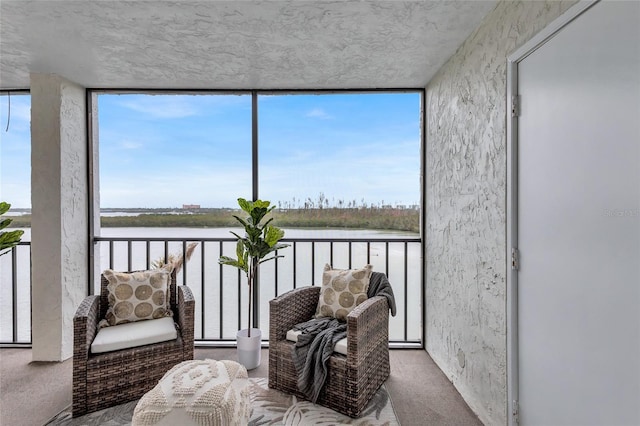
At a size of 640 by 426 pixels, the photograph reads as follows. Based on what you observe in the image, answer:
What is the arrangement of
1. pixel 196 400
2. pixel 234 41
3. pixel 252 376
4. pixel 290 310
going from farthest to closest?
1. pixel 252 376
2. pixel 290 310
3. pixel 234 41
4. pixel 196 400

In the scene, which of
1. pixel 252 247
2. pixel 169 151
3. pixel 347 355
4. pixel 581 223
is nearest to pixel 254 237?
pixel 252 247

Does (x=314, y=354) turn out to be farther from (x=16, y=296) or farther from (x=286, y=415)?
(x=16, y=296)

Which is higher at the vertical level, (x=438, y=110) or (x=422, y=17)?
(x=422, y=17)

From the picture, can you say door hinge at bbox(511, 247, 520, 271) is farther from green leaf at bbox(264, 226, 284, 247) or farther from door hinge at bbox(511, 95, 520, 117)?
green leaf at bbox(264, 226, 284, 247)

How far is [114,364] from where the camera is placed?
6.73 ft

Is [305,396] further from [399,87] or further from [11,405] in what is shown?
[399,87]

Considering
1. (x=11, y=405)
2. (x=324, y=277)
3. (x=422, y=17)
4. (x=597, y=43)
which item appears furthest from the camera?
(x=324, y=277)

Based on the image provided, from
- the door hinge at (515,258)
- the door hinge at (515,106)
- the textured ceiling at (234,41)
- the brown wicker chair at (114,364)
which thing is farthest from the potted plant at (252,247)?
the door hinge at (515,106)

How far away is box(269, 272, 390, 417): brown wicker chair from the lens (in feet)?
6.50

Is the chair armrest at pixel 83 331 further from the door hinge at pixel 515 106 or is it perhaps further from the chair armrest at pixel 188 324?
the door hinge at pixel 515 106

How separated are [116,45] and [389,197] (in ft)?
8.53

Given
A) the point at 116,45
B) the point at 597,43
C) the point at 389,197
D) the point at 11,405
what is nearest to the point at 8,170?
the point at 116,45

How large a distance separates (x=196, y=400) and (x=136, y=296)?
131 centimetres

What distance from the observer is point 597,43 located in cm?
117
